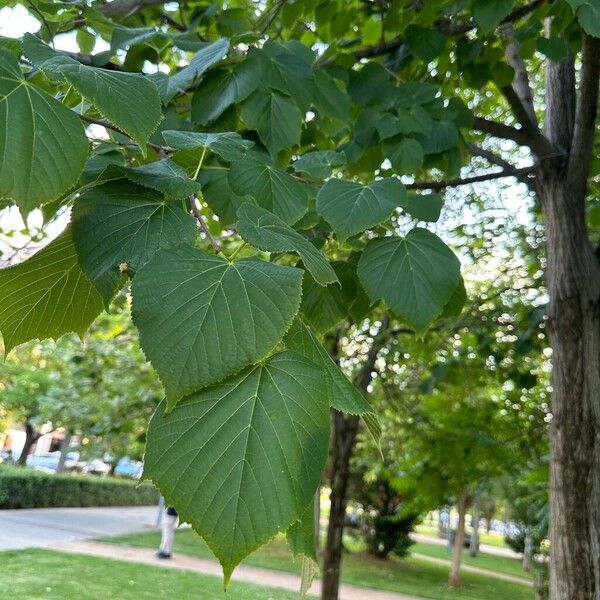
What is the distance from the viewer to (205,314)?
0.60 meters

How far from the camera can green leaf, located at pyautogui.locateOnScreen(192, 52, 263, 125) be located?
1.56 meters

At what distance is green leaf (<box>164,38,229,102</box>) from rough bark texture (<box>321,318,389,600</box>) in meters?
4.09

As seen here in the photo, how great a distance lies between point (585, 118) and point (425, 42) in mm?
787

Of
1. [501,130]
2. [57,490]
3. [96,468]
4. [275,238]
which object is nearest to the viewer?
[275,238]

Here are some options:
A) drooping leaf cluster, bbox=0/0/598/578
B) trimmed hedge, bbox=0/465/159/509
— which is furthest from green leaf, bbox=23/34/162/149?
trimmed hedge, bbox=0/465/159/509

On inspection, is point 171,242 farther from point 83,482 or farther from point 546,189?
point 83,482

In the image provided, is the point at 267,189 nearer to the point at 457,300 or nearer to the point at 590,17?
the point at 457,300

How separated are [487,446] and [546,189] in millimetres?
3900

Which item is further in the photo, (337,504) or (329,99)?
(337,504)

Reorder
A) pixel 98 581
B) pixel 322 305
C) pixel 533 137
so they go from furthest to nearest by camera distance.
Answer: pixel 98 581
pixel 533 137
pixel 322 305

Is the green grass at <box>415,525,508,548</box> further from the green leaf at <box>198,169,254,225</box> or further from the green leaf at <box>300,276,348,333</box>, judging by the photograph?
the green leaf at <box>198,169,254,225</box>

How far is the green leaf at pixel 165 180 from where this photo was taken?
2.48 ft

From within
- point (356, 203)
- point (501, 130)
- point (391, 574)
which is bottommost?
point (391, 574)

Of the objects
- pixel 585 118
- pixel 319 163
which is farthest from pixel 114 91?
pixel 585 118
